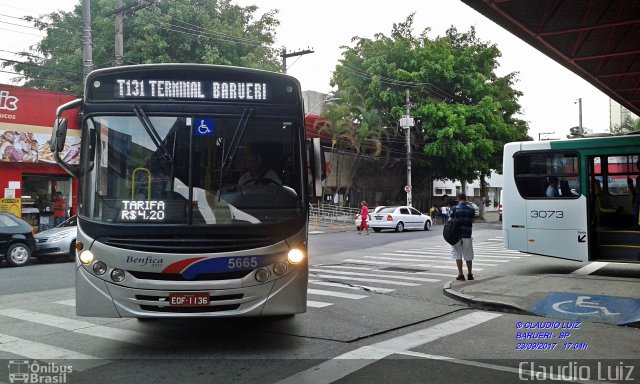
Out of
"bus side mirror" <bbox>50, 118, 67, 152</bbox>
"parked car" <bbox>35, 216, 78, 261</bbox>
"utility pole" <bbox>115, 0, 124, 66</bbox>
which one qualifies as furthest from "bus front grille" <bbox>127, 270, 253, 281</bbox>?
"utility pole" <bbox>115, 0, 124, 66</bbox>

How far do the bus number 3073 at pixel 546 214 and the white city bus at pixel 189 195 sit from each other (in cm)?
819

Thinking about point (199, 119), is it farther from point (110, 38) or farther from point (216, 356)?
point (110, 38)

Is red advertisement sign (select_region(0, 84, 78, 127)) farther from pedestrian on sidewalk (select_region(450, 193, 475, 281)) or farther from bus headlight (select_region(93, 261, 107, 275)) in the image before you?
bus headlight (select_region(93, 261, 107, 275))

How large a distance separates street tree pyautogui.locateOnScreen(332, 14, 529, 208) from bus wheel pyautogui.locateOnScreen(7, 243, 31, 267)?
26621 mm

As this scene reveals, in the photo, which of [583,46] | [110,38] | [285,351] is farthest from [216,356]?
[110,38]

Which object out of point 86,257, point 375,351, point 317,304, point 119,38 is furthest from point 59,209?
Answer: point 375,351

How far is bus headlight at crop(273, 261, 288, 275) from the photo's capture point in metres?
5.93

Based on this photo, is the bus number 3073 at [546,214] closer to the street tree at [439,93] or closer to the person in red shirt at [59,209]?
the person in red shirt at [59,209]

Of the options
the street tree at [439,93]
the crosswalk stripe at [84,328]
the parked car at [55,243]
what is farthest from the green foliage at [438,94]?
the crosswalk stripe at [84,328]

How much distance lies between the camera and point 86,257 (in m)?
5.78

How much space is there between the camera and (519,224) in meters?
12.8

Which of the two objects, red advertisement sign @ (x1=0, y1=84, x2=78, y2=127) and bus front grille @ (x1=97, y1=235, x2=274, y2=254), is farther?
red advertisement sign @ (x1=0, y1=84, x2=78, y2=127)

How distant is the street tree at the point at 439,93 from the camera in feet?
120

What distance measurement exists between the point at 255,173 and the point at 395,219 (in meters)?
24.1
